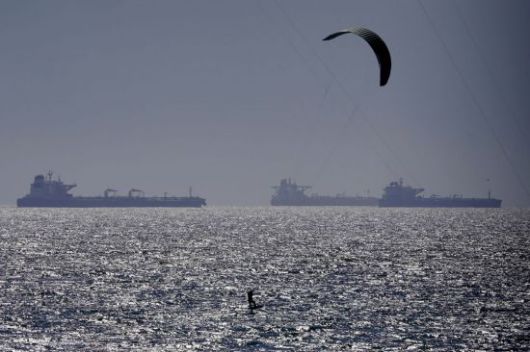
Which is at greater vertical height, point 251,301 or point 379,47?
point 379,47

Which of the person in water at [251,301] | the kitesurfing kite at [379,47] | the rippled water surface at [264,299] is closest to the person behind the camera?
the kitesurfing kite at [379,47]

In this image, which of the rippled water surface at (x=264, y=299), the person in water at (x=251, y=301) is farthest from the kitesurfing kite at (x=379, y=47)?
the person in water at (x=251, y=301)

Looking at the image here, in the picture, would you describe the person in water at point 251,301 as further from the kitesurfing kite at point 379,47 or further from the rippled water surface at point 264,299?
the kitesurfing kite at point 379,47

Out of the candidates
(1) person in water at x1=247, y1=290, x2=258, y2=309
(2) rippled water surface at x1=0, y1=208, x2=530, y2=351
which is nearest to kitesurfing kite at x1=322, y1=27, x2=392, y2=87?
(2) rippled water surface at x1=0, y1=208, x2=530, y2=351

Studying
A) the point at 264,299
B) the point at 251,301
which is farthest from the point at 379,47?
the point at 264,299

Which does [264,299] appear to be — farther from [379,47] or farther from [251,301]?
[379,47]

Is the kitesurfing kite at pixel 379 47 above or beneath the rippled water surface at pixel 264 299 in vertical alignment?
above

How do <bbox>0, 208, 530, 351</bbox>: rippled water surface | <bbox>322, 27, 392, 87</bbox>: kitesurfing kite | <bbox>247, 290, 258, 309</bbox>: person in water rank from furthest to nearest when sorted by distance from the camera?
<bbox>247, 290, 258, 309</bbox>: person in water, <bbox>0, 208, 530, 351</bbox>: rippled water surface, <bbox>322, 27, 392, 87</bbox>: kitesurfing kite

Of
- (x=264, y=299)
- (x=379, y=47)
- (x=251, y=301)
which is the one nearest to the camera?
(x=379, y=47)

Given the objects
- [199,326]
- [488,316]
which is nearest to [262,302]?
[199,326]

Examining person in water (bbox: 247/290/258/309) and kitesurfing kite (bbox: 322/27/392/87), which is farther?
person in water (bbox: 247/290/258/309)

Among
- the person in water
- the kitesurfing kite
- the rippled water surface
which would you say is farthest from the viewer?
the person in water

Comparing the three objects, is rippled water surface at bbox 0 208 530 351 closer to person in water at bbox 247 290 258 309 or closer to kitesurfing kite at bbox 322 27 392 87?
person in water at bbox 247 290 258 309

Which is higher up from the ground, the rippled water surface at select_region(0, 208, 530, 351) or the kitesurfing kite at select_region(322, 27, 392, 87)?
the kitesurfing kite at select_region(322, 27, 392, 87)
